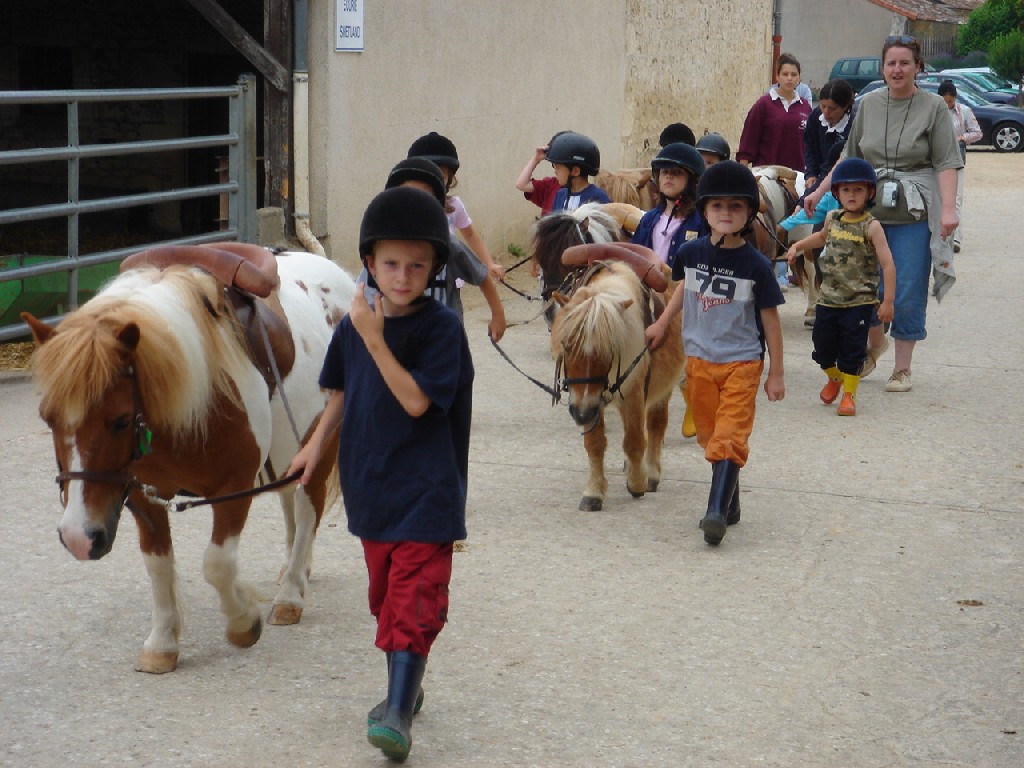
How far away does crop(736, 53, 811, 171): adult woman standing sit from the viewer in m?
13.1

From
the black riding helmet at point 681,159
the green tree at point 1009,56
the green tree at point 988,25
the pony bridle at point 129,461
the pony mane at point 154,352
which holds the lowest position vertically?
the pony bridle at point 129,461

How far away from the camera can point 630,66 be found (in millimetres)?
17594

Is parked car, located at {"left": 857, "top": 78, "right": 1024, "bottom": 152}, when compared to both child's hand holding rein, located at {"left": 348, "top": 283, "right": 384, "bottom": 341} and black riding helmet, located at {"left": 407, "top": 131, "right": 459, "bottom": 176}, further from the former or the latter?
child's hand holding rein, located at {"left": 348, "top": 283, "right": 384, "bottom": 341}

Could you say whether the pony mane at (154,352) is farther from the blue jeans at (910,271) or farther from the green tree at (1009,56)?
the green tree at (1009,56)

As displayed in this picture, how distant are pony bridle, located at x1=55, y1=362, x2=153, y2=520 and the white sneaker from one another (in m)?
6.20

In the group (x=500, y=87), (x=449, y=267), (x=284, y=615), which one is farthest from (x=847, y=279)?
(x=500, y=87)

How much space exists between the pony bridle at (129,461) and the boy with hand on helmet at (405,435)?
48 centimetres

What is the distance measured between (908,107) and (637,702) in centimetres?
547

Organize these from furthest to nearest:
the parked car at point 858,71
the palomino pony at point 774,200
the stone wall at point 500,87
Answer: the parked car at point 858,71
the stone wall at point 500,87
the palomino pony at point 774,200

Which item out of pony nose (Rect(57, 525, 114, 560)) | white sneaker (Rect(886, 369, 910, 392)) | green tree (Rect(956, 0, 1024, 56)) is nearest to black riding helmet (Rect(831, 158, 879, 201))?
white sneaker (Rect(886, 369, 910, 392))

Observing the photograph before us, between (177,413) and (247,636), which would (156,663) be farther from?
(177,413)

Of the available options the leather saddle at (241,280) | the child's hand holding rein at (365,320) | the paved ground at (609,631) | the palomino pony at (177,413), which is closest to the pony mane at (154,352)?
the palomino pony at (177,413)

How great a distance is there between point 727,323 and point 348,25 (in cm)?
643

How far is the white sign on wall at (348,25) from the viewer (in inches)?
436
